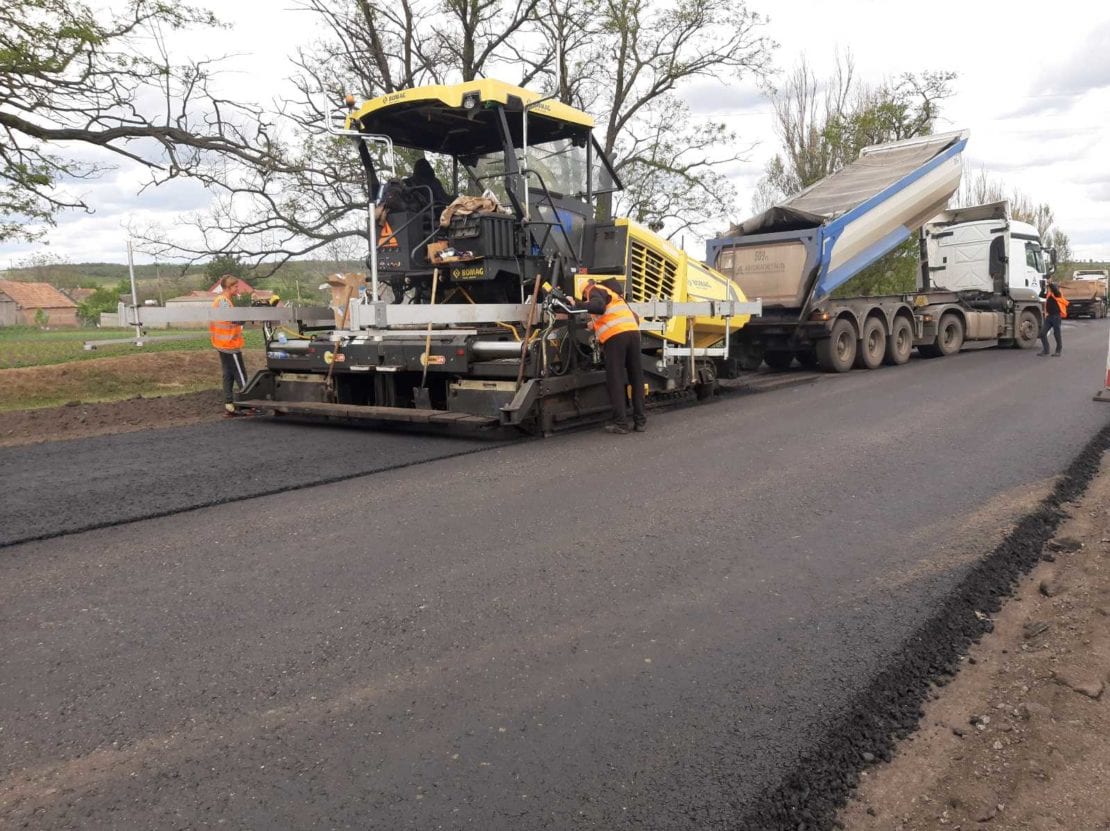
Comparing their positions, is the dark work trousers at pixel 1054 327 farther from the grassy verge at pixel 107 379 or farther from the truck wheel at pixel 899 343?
the grassy verge at pixel 107 379

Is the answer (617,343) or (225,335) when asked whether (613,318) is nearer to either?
(617,343)

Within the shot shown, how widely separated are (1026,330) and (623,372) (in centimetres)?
1430

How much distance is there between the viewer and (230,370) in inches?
403

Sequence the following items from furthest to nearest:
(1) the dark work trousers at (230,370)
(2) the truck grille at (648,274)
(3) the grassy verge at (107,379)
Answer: (3) the grassy verge at (107,379) → (1) the dark work trousers at (230,370) → (2) the truck grille at (648,274)

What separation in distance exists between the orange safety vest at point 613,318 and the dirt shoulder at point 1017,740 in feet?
15.3

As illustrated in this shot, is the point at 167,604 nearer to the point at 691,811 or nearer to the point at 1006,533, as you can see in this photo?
the point at 691,811

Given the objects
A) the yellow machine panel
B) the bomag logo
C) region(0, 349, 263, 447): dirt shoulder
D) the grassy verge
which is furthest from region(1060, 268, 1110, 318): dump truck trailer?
the bomag logo

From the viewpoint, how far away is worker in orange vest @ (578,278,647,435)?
7.74 meters

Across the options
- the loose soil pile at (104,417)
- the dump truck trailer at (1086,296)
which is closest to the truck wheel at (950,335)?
the loose soil pile at (104,417)

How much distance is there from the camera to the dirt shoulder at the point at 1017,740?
2.23 metres

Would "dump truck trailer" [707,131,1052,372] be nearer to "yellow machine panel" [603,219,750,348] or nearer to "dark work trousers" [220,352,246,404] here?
"yellow machine panel" [603,219,750,348]

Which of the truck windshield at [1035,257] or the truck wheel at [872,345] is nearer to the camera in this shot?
the truck wheel at [872,345]

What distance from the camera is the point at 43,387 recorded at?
12.4 m

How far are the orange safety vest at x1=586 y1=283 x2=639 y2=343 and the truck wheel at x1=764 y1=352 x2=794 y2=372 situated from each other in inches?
287
